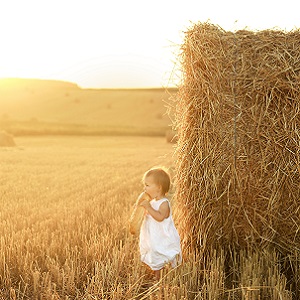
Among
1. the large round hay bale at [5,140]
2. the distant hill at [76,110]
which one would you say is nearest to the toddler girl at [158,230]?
the large round hay bale at [5,140]

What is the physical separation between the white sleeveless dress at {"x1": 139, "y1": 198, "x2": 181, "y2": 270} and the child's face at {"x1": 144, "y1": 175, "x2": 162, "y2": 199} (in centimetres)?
6

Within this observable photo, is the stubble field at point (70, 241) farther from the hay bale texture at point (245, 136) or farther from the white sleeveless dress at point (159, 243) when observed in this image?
the hay bale texture at point (245, 136)

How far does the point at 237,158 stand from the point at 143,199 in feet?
3.19

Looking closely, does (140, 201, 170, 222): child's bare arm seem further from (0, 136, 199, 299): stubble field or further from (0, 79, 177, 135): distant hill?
(0, 79, 177, 135): distant hill

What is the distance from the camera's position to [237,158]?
4.79m

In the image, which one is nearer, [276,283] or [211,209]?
[276,283]

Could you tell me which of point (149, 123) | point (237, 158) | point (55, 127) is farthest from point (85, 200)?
point (149, 123)

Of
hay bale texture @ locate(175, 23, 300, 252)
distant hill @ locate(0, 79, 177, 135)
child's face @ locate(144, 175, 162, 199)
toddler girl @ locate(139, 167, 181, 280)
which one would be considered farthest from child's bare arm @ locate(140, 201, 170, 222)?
distant hill @ locate(0, 79, 177, 135)

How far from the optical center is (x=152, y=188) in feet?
15.9

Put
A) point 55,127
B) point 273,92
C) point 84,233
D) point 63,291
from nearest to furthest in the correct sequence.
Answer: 1. point 63,291
2. point 273,92
3. point 84,233
4. point 55,127

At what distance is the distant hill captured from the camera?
3108 centimetres

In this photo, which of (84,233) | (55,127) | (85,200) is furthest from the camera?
(55,127)

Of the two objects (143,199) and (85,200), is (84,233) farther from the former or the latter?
(85,200)

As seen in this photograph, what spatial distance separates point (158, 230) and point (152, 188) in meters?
0.40
